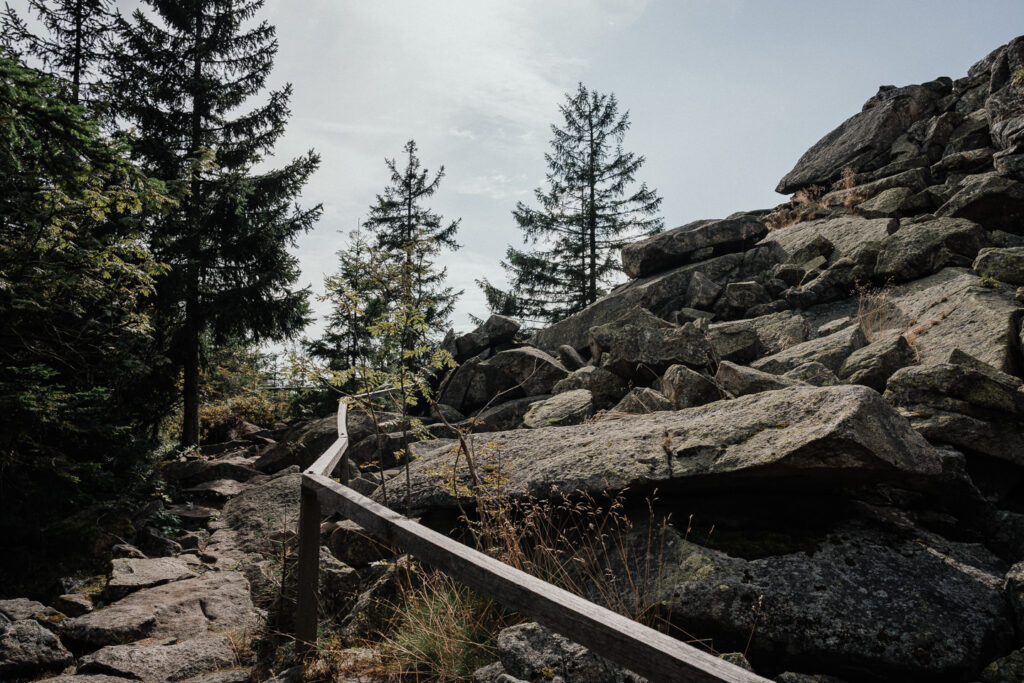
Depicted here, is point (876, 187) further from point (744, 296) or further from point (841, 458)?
point (841, 458)

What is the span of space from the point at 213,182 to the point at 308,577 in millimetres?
15261

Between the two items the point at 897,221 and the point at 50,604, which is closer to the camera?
the point at 50,604

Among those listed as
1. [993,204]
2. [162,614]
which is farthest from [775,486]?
[993,204]

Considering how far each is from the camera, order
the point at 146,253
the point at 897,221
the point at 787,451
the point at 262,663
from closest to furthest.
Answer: the point at 787,451
the point at 262,663
the point at 146,253
the point at 897,221

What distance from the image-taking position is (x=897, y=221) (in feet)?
33.3

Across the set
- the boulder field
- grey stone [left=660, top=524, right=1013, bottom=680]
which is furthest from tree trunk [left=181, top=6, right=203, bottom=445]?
grey stone [left=660, top=524, right=1013, bottom=680]

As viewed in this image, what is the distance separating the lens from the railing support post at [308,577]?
3566mm

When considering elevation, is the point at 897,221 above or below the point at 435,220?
below

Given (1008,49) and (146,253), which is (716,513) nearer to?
(146,253)

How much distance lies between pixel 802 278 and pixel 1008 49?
6677 mm

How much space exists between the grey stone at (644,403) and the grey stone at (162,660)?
4856 mm

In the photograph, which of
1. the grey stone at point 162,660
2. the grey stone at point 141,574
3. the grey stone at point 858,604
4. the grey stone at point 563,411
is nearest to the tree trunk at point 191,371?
the grey stone at point 141,574

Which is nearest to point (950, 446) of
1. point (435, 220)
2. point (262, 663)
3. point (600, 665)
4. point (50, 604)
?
point (600, 665)

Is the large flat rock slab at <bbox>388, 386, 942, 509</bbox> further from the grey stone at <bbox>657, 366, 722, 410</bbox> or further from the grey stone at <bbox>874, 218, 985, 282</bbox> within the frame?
the grey stone at <bbox>874, 218, 985, 282</bbox>
